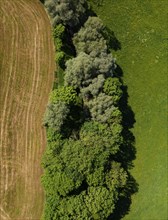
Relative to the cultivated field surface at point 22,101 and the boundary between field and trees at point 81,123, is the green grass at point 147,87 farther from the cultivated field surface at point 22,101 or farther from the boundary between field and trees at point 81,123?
the cultivated field surface at point 22,101

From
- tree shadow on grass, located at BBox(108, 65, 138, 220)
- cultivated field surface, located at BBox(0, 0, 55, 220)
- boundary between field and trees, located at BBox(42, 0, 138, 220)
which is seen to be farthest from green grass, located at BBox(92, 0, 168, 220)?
cultivated field surface, located at BBox(0, 0, 55, 220)

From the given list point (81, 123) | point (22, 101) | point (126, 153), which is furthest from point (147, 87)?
point (22, 101)

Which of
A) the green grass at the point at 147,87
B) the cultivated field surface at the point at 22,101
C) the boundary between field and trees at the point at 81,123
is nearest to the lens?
the boundary between field and trees at the point at 81,123

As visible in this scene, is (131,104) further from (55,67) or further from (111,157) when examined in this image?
(55,67)

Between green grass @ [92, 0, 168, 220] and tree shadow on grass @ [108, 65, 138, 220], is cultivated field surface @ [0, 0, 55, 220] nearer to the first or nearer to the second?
green grass @ [92, 0, 168, 220]

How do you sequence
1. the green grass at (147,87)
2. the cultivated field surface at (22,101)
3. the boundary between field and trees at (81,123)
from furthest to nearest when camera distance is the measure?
the green grass at (147,87) < the cultivated field surface at (22,101) < the boundary between field and trees at (81,123)

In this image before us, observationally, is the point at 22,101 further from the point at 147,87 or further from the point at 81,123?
the point at 147,87

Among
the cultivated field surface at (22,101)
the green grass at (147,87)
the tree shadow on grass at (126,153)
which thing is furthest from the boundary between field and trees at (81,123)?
the green grass at (147,87)
